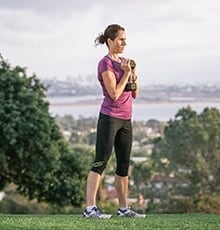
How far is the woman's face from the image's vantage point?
6496mm

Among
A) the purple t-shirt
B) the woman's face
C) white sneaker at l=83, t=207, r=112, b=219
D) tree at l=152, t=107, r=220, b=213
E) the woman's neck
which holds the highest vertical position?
the woman's face

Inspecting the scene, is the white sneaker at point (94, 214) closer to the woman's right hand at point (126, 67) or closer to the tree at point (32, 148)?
the woman's right hand at point (126, 67)

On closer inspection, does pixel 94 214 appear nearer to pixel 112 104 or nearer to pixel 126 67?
pixel 112 104

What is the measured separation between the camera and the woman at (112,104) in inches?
253

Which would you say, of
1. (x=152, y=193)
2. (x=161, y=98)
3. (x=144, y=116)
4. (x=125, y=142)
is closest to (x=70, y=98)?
(x=161, y=98)

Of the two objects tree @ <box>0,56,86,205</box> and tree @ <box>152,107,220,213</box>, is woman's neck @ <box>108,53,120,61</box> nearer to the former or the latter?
tree @ <box>0,56,86,205</box>

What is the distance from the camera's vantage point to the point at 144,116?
62969 millimetres

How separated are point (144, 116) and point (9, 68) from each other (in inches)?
1600

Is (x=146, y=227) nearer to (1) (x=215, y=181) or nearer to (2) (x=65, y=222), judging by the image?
(2) (x=65, y=222)

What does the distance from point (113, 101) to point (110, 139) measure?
0.35 m

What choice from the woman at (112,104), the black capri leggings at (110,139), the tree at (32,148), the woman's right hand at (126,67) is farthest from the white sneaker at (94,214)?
the tree at (32,148)

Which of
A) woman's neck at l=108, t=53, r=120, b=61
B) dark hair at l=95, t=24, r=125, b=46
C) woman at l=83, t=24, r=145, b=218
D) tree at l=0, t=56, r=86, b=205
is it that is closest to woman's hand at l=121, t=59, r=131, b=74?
woman at l=83, t=24, r=145, b=218

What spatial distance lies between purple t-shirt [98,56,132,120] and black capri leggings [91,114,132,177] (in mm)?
55

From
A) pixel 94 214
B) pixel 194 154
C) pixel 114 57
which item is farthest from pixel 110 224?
pixel 194 154
